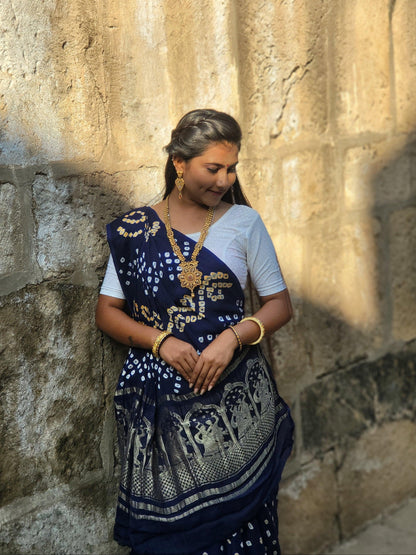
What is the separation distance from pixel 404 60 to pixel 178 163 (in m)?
1.60

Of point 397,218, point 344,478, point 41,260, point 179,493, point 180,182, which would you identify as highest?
point 180,182

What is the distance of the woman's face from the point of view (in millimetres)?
2244

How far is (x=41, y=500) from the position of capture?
2.48 metres

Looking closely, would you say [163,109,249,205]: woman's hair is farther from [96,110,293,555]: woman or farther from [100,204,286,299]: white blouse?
[100,204,286,299]: white blouse

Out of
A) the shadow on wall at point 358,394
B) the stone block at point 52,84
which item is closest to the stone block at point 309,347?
the shadow on wall at point 358,394

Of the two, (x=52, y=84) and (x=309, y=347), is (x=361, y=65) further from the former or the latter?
(x=52, y=84)

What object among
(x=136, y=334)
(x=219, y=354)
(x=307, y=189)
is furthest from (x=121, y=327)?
(x=307, y=189)

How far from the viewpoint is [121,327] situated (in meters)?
2.37

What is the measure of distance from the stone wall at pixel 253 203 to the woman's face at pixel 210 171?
0.39 metres

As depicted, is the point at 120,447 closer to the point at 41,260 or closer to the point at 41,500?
the point at 41,500

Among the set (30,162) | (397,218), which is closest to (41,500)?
(30,162)

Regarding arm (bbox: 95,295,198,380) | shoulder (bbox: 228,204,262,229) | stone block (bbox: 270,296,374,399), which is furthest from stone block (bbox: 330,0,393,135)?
arm (bbox: 95,295,198,380)

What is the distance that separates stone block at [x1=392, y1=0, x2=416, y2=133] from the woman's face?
1438 millimetres

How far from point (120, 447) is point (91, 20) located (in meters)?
1.44
